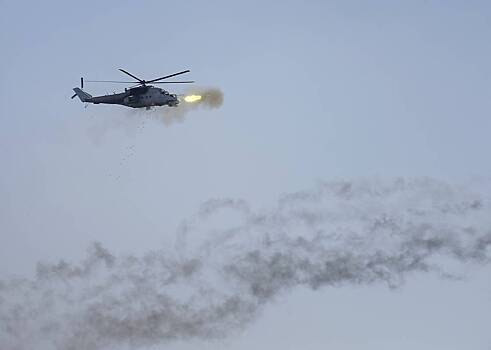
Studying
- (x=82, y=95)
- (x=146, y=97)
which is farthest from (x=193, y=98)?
(x=82, y=95)

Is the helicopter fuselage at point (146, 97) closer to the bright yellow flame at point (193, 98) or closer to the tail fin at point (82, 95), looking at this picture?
the bright yellow flame at point (193, 98)

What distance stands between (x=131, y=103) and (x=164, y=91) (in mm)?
3615

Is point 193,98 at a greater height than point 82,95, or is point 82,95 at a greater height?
point 82,95

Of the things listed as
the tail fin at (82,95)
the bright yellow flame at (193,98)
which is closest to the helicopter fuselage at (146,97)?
the bright yellow flame at (193,98)

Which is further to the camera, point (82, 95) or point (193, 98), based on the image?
point (82, 95)

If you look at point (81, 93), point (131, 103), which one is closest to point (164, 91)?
point (131, 103)

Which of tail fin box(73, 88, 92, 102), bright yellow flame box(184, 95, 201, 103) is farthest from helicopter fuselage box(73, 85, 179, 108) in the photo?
tail fin box(73, 88, 92, 102)

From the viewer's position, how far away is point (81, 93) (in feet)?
398

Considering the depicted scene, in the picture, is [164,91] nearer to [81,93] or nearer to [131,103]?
[131,103]

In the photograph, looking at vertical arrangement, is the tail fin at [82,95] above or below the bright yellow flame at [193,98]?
above

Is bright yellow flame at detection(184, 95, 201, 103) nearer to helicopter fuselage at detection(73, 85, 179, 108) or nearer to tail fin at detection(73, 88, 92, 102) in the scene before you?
helicopter fuselage at detection(73, 85, 179, 108)

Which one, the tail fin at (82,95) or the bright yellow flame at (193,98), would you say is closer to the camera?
the bright yellow flame at (193,98)

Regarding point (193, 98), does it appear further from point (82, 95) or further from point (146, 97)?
point (82, 95)

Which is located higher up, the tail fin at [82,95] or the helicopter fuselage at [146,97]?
the tail fin at [82,95]
